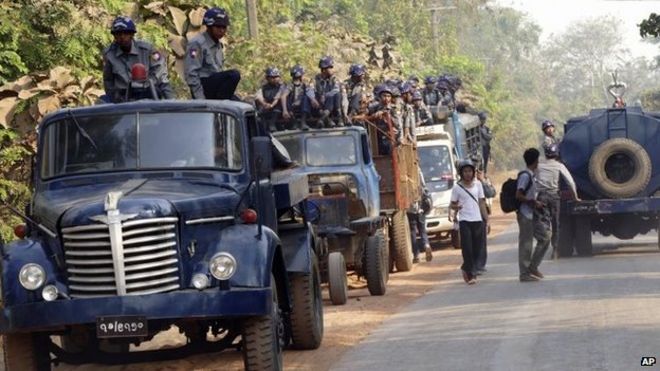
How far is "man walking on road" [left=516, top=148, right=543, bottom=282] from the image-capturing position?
20.1 metres

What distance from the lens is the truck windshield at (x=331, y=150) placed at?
20.1 m

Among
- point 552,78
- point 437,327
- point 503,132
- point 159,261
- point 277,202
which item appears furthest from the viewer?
point 552,78

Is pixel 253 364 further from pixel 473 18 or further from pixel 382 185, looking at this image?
pixel 473 18

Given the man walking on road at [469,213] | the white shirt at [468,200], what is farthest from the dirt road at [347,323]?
the white shirt at [468,200]

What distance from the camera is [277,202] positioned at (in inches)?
525

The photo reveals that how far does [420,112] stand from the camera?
29.2 meters

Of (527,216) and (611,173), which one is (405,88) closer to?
(611,173)

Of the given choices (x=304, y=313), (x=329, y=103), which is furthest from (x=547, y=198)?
(x=304, y=313)

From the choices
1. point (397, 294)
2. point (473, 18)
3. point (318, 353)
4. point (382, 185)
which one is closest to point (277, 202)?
point (318, 353)

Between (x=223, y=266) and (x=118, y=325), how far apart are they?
2.78ft

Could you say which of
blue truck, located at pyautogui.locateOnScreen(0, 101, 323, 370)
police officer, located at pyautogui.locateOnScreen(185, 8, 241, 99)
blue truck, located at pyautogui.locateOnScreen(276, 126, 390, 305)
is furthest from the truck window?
blue truck, located at pyautogui.locateOnScreen(0, 101, 323, 370)

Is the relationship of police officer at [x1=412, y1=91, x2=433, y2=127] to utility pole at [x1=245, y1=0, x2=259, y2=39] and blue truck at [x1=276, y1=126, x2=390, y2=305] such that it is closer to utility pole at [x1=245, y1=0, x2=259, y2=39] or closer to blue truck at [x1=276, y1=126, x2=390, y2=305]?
utility pole at [x1=245, y1=0, x2=259, y2=39]

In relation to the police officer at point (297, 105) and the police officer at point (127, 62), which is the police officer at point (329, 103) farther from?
the police officer at point (127, 62)

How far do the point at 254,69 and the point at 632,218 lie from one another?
941 centimetres
